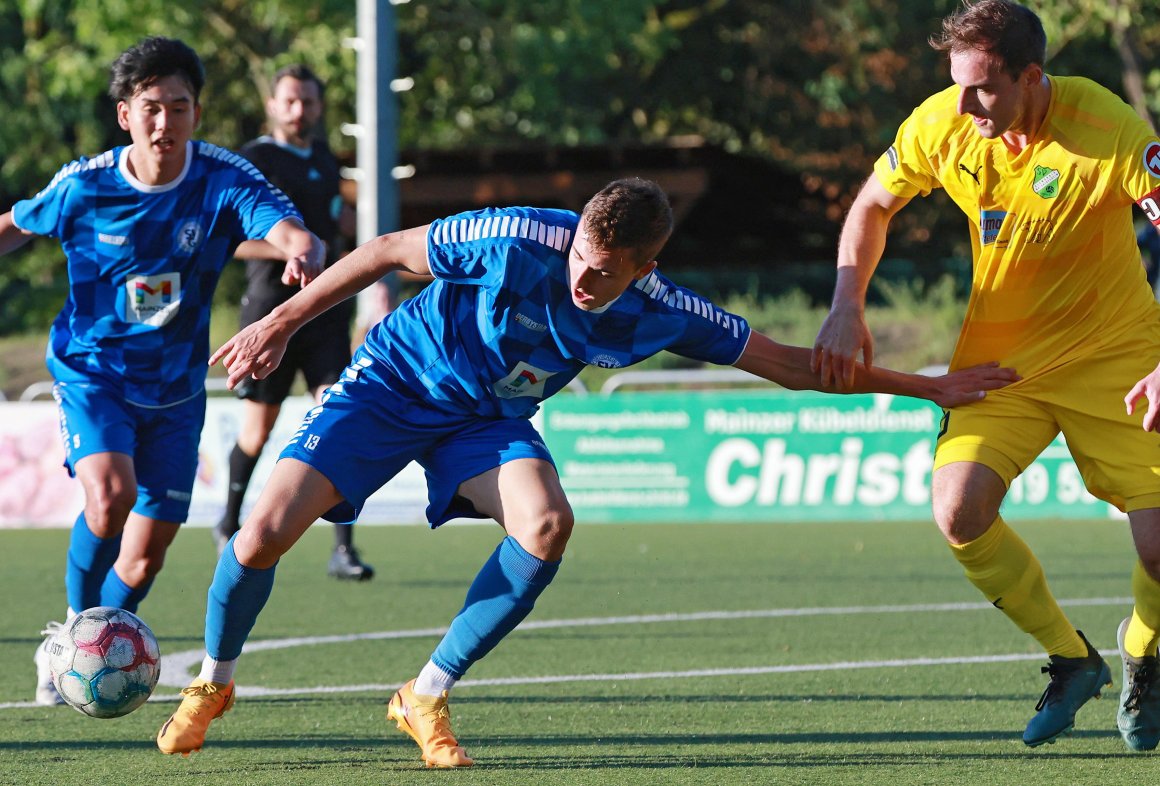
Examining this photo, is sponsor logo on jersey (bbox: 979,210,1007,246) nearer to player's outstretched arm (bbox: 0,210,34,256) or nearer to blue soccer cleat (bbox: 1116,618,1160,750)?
blue soccer cleat (bbox: 1116,618,1160,750)

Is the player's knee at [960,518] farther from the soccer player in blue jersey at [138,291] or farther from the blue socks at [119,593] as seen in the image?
the blue socks at [119,593]

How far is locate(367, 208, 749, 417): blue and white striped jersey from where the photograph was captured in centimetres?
482

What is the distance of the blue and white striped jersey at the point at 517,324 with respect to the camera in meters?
4.82

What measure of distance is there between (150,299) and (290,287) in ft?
10.8

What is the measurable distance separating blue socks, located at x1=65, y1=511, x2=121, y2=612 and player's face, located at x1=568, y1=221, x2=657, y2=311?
2.05 metres

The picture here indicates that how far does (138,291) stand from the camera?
5859mm

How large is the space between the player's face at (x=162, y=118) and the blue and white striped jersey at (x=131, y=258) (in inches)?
4.2

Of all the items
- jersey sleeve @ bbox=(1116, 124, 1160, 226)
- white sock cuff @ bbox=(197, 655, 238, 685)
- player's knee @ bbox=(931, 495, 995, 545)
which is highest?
jersey sleeve @ bbox=(1116, 124, 1160, 226)

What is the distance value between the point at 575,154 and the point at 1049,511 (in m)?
15.7

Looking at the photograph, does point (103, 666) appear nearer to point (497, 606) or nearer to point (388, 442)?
point (388, 442)

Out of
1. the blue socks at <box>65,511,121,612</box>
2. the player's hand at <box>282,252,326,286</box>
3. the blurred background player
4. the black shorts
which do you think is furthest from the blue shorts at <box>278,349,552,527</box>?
the black shorts

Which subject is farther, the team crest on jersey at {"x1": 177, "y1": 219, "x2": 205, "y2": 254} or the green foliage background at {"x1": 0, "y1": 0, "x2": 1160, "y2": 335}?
the green foliage background at {"x1": 0, "y1": 0, "x2": 1160, "y2": 335}

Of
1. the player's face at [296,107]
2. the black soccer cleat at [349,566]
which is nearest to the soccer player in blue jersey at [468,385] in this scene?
the player's face at [296,107]

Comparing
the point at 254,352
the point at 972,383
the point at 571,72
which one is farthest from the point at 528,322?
the point at 571,72
